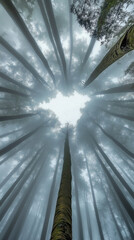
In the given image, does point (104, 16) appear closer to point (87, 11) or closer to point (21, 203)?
point (87, 11)

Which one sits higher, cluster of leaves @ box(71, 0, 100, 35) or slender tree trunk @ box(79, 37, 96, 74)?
slender tree trunk @ box(79, 37, 96, 74)

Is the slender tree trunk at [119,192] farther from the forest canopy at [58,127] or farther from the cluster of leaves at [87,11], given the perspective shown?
the cluster of leaves at [87,11]

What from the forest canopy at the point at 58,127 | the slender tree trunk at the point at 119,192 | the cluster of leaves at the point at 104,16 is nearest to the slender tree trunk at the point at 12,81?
the forest canopy at the point at 58,127

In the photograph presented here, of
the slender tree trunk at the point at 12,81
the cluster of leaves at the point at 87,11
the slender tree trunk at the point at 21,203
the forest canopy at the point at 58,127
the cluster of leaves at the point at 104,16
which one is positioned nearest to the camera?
the cluster of leaves at the point at 104,16

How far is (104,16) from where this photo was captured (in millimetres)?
5625

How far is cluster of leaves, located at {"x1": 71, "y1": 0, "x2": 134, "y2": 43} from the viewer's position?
5.49 m

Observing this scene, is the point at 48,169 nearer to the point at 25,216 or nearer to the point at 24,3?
the point at 25,216

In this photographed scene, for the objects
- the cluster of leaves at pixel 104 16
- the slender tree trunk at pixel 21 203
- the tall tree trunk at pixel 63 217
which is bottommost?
the tall tree trunk at pixel 63 217

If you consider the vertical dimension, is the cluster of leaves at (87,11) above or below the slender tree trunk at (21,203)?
below

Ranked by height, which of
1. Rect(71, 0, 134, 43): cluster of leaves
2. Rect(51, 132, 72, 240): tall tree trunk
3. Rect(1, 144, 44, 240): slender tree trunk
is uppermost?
Rect(1, 144, 44, 240): slender tree trunk

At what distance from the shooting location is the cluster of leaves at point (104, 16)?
5.49 meters

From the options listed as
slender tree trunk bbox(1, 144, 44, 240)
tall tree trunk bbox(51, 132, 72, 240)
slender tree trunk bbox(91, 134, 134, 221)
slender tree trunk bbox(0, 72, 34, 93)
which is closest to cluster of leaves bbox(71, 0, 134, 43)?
tall tree trunk bbox(51, 132, 72, 240)

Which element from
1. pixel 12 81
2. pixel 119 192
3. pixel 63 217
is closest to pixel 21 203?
pixel 119 192

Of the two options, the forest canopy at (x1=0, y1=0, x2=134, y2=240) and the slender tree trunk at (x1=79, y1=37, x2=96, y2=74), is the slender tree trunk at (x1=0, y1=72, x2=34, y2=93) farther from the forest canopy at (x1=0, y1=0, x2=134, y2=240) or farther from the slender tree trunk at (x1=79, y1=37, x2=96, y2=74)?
the slender tree trunk at (x1=79, y1=37, x2=96, y2=74)
